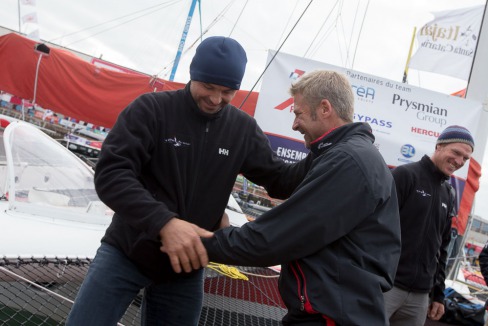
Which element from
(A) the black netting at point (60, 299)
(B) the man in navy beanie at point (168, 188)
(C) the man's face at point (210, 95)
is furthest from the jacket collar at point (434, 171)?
(C) the man's face at point (210, 95)

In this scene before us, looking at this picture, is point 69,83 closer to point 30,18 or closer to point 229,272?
point 30,18

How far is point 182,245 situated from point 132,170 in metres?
0.33

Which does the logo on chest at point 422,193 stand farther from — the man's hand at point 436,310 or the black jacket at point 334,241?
the black jacket at point 334,241

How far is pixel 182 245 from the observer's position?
1473 mm

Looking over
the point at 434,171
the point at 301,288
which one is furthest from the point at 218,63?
the point at 434,171

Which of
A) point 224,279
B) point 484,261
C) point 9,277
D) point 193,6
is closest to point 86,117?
point 224,279

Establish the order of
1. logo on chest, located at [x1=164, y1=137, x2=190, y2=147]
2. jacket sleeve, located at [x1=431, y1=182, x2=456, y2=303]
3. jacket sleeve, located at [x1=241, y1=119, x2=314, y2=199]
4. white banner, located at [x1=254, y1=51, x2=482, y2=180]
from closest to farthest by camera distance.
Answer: logo on chest, located at [x1=164, y1=137, x2=190, y2=147] → jacket sleeve, located at [x1=241, y1=119, x2=314, y2=199] → jacket sleeve, located at [x1=431, y1=182, x2=456, y2=303] → white banner, located at [x1=254, y1=51, x2=482, y2=180]

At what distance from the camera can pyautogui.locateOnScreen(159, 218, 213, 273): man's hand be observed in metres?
1.47

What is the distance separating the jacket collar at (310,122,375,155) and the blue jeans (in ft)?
2.47

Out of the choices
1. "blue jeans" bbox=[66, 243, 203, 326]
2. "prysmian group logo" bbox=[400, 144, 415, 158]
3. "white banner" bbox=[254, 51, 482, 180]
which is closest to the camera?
"blue jeans" bbox=[66, 243, 203, 326]

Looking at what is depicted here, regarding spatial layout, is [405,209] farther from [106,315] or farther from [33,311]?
[33,311]

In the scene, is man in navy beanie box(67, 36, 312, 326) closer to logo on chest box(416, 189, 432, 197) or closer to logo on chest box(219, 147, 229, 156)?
logo on chest box(219, 147, 229, 156)

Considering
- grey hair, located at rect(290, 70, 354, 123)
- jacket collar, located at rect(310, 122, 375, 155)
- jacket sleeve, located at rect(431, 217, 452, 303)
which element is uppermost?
grey hair, located at rect(290, 70, 354, 123)

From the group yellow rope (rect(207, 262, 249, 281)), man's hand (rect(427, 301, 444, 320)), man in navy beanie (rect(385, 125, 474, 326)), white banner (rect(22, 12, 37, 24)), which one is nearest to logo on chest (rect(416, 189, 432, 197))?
man in navy beanie (rect(385, 125, 474, 326))
